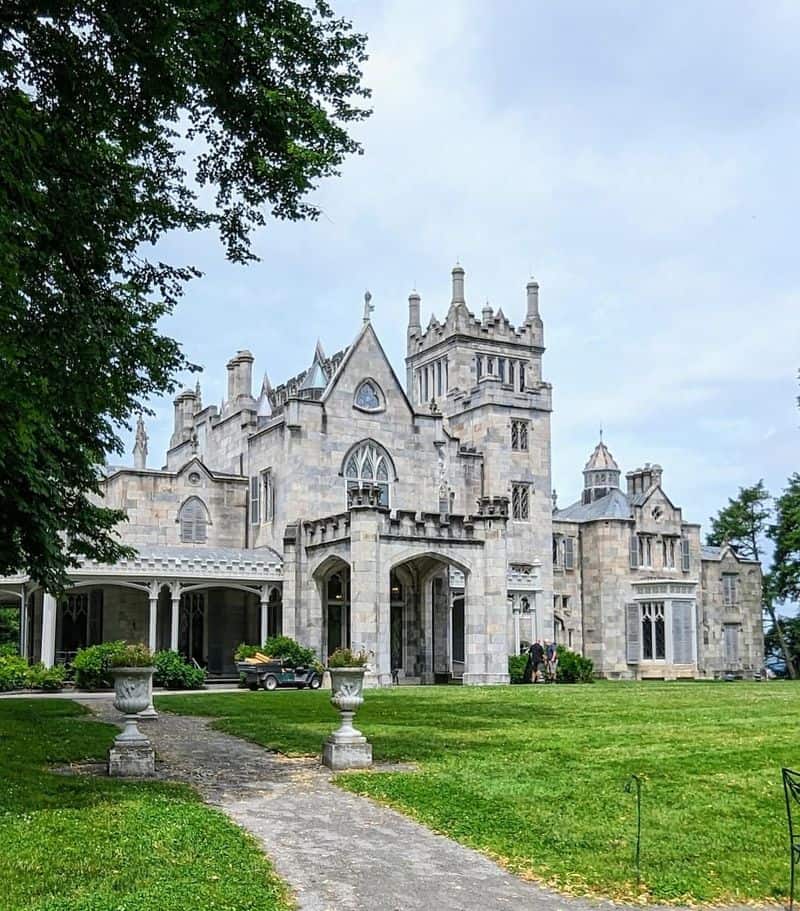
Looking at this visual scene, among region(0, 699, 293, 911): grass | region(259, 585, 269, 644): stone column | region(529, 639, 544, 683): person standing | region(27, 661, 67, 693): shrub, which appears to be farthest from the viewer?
region(259, 585, 269, 644): stone column

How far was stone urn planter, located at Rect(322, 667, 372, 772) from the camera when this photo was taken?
15.0m

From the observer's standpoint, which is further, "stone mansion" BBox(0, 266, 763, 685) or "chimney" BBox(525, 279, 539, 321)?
"chimney" BBox(525, 279, 539, 321)

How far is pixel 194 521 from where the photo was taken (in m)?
43.4

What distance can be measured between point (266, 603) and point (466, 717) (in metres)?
18.4

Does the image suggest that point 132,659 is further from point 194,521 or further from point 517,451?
point 517,451

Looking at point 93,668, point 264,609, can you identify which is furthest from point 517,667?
point 93,668

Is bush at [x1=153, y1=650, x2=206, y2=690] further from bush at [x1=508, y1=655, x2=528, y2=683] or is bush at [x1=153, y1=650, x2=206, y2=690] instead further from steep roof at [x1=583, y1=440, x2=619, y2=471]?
steep roof at [x1=583, y1=440, x2=619, y2=471]

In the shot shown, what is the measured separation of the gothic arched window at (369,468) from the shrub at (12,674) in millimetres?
14128

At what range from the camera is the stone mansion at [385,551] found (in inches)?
1458

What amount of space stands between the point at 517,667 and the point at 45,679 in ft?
53.0

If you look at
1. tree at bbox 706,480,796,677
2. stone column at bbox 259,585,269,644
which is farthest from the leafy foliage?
stone column at bbox 259,585,269,644

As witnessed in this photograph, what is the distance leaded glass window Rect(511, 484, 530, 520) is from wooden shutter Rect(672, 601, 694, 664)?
29.0ft

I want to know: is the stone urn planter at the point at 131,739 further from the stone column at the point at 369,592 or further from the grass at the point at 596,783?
the stone column at the point at 369,592

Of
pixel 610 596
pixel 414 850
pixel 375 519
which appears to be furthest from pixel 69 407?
pixel 610 596
